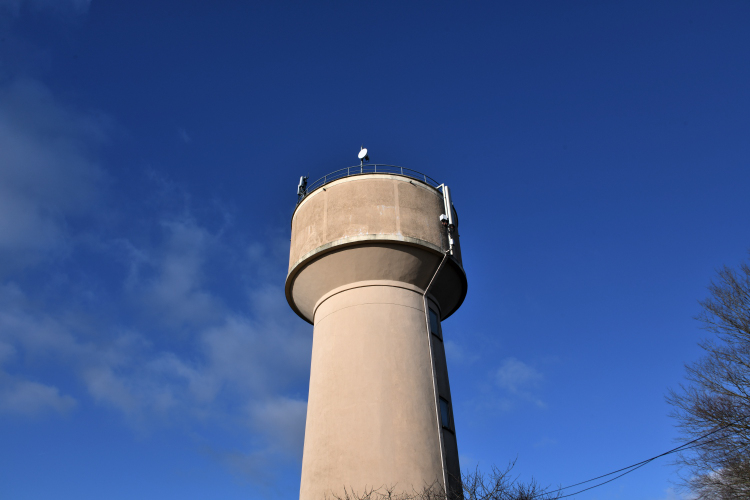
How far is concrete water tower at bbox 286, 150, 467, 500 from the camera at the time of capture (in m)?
12.0

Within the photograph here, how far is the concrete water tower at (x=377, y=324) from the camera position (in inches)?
474

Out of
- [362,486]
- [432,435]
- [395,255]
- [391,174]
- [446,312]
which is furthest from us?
[446,312]

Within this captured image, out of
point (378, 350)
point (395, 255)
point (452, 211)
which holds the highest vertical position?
point (452, 211)

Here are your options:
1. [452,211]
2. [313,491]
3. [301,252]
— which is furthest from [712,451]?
[301,252]

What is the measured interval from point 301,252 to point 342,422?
4.55 meters

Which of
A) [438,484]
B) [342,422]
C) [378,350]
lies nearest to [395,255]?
[378,350]

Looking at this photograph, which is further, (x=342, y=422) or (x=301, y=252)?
(x=301, y=252)

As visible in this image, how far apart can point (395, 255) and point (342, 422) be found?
4204 millimetres

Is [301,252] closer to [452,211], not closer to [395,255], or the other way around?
[395,255]

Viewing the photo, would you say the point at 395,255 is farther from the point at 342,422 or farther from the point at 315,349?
the point at 342,422

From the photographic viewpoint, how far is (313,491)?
39.6 feet

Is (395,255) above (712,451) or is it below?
above

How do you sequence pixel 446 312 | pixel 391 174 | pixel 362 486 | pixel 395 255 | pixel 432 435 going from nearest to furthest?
pixel 362 486 < pixel 432 435 < pixel 395 255 < pixel 391 174 < pixel 446 312

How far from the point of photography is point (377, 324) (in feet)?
44.7
